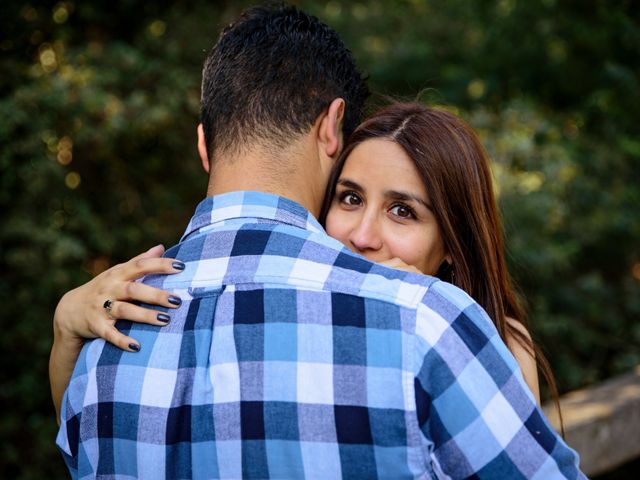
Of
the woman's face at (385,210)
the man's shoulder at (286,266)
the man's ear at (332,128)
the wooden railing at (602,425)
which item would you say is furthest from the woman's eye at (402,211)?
the wooden railing at (602,425)

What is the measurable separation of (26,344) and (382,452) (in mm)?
3554

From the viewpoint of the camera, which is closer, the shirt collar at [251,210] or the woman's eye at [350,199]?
the shirt collar at [251,210]

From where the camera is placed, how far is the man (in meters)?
1.25

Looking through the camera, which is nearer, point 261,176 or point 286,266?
point 286,266

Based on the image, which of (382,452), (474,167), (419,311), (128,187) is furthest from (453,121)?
(128,187)

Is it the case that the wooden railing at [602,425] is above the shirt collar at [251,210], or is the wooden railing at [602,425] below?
below

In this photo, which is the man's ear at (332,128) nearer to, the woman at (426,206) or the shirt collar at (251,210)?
the shirt collar at (251,210)

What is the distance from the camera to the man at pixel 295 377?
49.3 inches

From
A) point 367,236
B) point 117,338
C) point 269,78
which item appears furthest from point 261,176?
point 367,236

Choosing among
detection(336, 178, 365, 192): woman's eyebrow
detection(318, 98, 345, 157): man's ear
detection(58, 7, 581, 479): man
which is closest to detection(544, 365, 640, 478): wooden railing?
detection(336, 178, 365, 192): woman's eyebrow

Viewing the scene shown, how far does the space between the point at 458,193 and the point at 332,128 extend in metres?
0.61

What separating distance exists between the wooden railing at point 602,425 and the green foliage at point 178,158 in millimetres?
1230

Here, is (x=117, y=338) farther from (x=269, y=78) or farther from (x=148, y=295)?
(x=269, y=78)

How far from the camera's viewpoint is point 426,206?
6.98 ft
